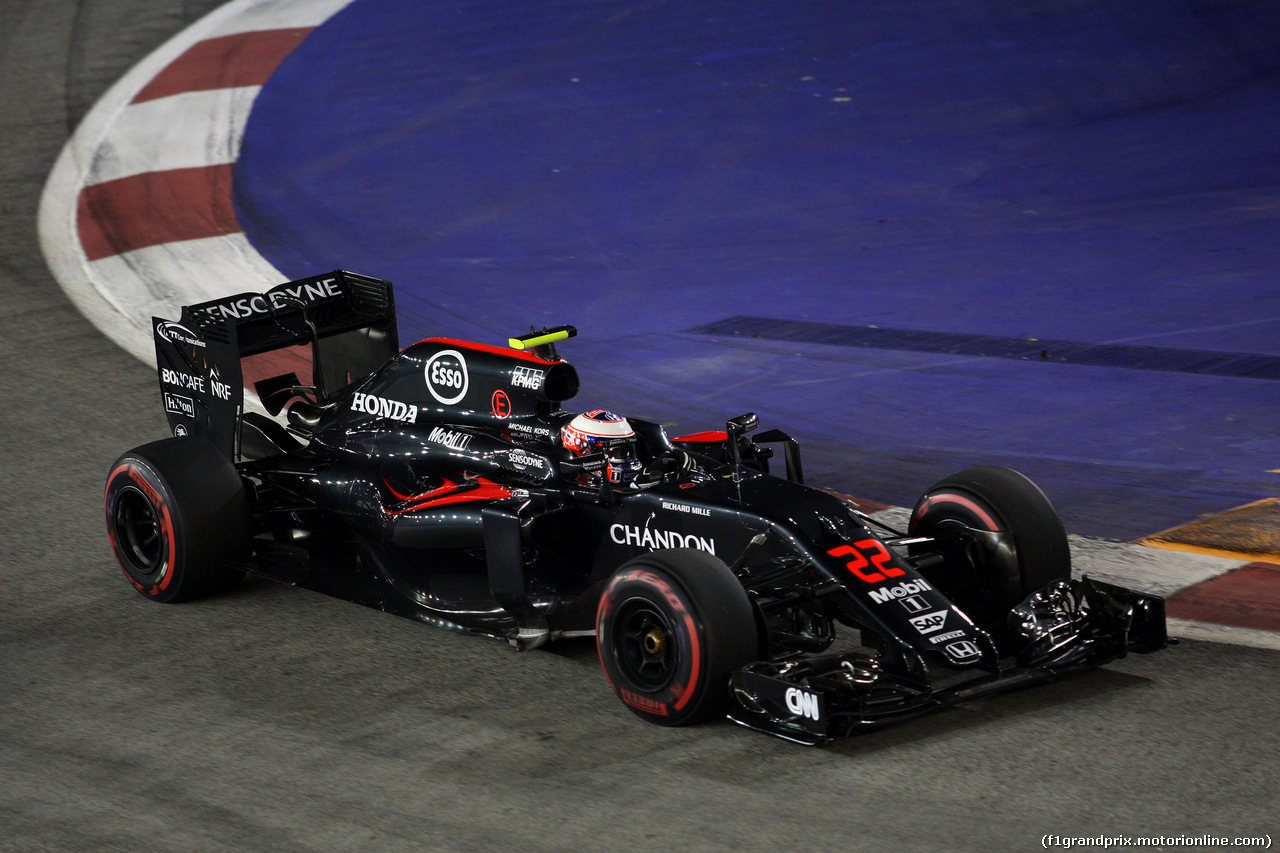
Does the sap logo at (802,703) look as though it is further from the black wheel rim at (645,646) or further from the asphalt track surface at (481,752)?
the black wheel rim at (645,646)

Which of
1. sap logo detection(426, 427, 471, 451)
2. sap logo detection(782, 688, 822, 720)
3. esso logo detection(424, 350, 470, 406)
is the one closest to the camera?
sap logo detection(782, 688, 822, 720)

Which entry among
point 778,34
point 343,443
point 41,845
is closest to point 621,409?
point 343,443

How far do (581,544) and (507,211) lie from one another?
865cm

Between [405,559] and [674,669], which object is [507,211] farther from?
[674,669]

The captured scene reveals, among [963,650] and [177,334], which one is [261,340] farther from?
[963,650]

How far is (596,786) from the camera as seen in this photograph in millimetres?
5711

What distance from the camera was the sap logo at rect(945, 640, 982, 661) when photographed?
6.05 m

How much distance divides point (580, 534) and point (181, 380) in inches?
115

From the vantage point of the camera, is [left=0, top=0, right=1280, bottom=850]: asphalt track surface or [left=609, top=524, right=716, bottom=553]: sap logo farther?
[left=609, top=524, right=716, bottom=553]: sap logo

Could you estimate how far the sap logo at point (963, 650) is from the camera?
6.05m

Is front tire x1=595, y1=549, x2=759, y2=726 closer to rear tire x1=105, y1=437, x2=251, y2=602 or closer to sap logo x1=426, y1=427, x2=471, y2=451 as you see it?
sap logo x1=426, y1=427, x2=471, y2=451

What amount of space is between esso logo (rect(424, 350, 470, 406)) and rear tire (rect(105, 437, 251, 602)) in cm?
110

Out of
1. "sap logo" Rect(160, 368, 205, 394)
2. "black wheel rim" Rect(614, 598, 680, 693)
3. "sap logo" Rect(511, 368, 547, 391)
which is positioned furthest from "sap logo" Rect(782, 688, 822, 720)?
"sap logo" Rect(160, 368, 205, 394)

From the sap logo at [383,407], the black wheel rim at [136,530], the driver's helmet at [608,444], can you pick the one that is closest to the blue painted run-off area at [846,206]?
the driver's helmet at [608,444]
